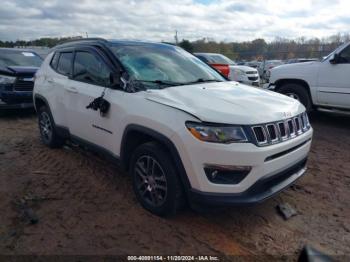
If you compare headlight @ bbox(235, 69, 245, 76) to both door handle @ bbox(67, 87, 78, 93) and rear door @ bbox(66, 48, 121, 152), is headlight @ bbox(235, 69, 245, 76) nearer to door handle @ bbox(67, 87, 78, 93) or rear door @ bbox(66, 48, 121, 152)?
rear door @ bbox(66, 48, 121, 152)

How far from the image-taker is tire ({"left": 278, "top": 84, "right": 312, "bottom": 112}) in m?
7.17

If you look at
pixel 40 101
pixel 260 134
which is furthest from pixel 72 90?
pixel 260 134

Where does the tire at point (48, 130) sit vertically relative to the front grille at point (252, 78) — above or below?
below

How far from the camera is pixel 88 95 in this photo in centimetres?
407

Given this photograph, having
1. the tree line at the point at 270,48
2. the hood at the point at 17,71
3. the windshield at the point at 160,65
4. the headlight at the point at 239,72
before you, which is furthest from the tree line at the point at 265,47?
the windshield at the point at 160,65

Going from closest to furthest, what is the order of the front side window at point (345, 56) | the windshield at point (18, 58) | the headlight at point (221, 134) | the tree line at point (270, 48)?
the headlight at point (221, 134) → the front side window at point (345, 56) → the windshield at point (18, 58) → the tree line at point (270, 48)

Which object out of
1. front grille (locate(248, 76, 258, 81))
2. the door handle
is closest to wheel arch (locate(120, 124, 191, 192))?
the door handle

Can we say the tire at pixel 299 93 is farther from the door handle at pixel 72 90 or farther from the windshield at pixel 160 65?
the door handle at pixel 72 90

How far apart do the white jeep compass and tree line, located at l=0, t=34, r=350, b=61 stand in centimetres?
1727

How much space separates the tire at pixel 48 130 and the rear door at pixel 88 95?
0.84 m

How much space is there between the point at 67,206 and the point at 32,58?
291 inches

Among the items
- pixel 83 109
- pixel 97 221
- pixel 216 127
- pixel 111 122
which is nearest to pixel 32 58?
pixel 83 109

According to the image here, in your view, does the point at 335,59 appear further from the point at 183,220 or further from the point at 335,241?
the point at 183,220

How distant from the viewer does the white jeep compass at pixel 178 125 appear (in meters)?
2.78
